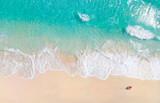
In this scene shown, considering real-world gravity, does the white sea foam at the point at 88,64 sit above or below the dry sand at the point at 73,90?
above

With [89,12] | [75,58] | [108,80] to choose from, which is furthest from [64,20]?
[108,80]

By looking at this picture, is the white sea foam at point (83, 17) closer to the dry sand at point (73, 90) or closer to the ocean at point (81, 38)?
the ocean at point (81, 38)

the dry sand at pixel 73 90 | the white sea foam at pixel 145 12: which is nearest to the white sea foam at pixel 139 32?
the white sea foam at pixel 145 12

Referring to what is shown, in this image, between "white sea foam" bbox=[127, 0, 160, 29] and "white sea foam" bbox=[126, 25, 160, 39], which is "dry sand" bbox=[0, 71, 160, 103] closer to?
→ "white sea foam" bbox=[126, 25, 160, 39]

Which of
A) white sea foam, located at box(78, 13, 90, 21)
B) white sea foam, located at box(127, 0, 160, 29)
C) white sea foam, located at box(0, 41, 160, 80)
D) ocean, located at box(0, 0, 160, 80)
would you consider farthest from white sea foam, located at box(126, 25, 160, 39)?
white sea foam, located at box(78, 13, 90, 21)

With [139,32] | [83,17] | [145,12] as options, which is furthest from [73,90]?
[145,12]

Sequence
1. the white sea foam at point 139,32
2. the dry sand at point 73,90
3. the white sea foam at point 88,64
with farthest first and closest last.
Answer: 1. the white sea foam at point 139,32
2. the white sea foam at point 88,64
3. the dry sand at point 73,90

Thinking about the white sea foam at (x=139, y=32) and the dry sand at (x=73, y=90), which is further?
the white sea foam at (x=139, y=32)
